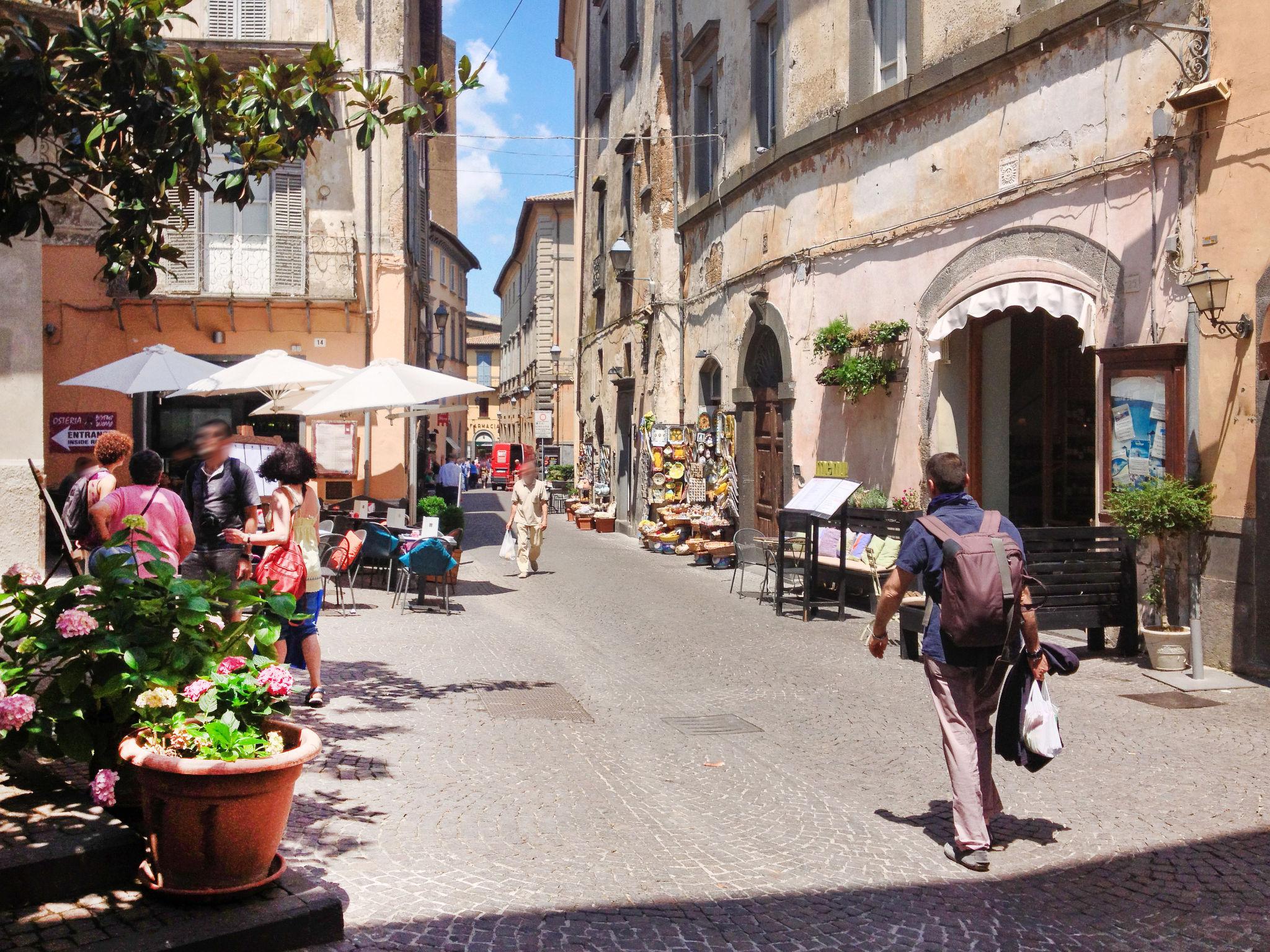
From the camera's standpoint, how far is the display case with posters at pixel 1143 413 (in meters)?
8.66

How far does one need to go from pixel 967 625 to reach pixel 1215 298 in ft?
15.3

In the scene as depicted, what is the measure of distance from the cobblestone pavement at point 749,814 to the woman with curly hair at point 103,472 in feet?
5.56

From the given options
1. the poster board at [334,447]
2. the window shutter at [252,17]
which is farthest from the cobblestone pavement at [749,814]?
the window shutter at [252,17]

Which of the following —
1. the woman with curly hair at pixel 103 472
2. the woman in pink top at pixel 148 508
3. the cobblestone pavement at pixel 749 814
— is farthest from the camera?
the woman with curly hair at pixel 103 472

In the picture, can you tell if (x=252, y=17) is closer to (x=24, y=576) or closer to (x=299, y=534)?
(x=299, y=534)

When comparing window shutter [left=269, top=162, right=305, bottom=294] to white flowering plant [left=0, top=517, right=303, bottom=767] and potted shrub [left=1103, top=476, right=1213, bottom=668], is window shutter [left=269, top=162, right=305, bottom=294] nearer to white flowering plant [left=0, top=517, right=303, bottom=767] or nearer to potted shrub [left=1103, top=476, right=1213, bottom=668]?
potted shrub [left=1103, top=476, right=1213, bottom=668]

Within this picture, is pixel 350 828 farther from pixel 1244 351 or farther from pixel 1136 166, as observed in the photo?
pixel 1136 166

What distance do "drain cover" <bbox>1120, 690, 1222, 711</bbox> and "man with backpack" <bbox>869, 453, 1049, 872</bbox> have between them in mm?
3149

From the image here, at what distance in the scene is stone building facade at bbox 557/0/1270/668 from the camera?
27.6 ft

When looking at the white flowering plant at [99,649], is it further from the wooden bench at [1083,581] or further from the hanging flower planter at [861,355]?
the hanging flower planter at [861,355]

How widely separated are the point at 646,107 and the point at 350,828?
1894cm

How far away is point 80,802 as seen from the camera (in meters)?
4.46

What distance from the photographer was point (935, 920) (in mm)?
4102

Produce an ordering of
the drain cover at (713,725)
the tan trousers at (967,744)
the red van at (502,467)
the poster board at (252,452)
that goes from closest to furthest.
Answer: the tan trousers at (967,744) < the drain cover at (713,725) < the poster board at (252,452) < the red van at (502,467)
